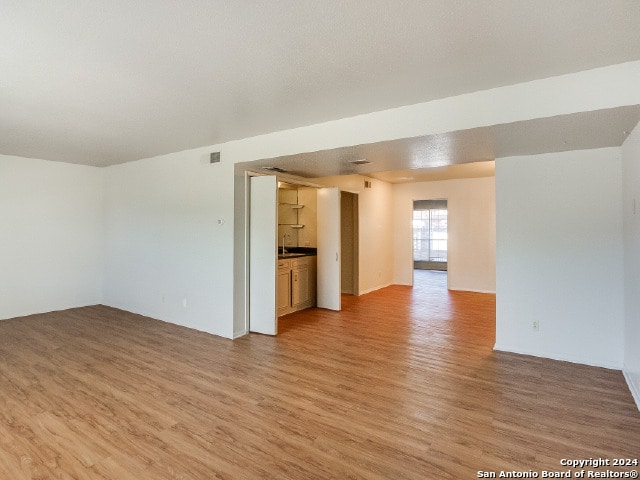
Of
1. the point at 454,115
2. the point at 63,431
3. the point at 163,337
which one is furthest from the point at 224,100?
the point at 163,337

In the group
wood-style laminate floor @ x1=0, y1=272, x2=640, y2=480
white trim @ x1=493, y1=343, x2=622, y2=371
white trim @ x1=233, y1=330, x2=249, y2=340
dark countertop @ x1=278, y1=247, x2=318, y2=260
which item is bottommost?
wood-style laminate floor @ x1=0, y1=272, x2=640, y2=480

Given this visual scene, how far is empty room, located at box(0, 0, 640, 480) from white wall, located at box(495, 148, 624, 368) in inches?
0.9

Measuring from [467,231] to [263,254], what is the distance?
5514 mm

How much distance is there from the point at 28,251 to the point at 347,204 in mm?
5742

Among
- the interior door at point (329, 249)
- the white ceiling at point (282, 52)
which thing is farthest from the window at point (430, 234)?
the white ceiling at point (282, 52)

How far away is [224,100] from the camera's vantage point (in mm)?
3012

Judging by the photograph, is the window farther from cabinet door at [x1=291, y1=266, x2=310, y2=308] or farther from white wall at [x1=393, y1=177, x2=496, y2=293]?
cabinet door at [x1=291, y1=266, x2=310, y2=308]

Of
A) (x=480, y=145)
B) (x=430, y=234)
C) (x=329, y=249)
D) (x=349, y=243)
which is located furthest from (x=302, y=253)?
(x=430, y=234)

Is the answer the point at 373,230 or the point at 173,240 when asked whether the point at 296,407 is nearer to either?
the point at 173,240

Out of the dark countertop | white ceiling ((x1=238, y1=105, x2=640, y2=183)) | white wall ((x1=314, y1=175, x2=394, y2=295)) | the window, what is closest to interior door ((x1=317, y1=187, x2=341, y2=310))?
the dark countertop

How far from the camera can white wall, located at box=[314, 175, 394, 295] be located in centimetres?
753

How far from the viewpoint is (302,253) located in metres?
6.49

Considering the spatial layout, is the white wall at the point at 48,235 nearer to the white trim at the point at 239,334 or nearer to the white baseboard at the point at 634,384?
the white trim at the point at 239,334

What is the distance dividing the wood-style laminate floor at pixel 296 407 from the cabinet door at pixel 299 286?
53.0 inches
